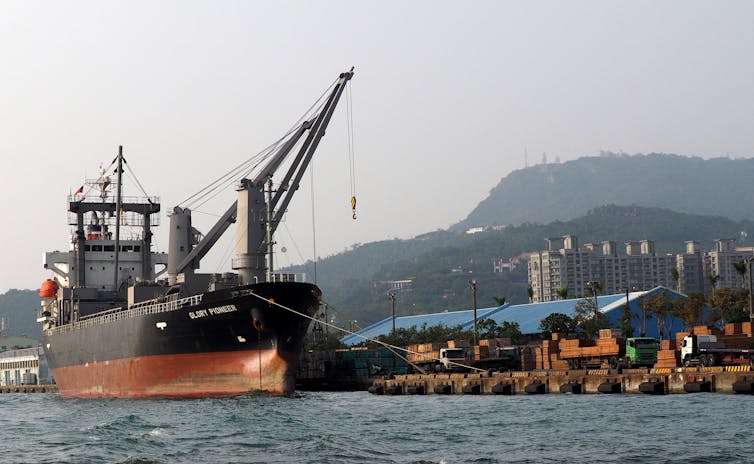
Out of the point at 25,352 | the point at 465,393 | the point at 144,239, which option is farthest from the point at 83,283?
the point at 25,352

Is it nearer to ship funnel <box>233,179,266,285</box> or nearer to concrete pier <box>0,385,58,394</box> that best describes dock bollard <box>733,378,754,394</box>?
ship funnel <box>233,179,266,285</box>

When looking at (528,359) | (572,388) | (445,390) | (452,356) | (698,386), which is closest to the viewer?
(698,386)

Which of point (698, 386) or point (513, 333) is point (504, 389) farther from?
point (513, 333)

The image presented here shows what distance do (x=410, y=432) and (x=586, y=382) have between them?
18.7 metres

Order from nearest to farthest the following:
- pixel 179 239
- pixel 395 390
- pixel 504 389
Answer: pixel 504 389 → pixel 395 390 → pixel 179 239

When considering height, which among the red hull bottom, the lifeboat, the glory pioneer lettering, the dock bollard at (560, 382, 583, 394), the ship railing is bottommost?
the dock bollard at (560, 382, 583, 394)

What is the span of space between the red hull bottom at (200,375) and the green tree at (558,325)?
157 feet

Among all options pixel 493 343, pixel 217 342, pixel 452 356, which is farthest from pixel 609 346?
pixel 217 342

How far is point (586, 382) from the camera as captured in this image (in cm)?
5212

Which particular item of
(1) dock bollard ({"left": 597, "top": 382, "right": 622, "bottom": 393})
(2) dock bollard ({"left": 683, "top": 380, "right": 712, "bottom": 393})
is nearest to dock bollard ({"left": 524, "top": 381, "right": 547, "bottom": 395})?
(1) dock bollard ({"left": 597, "top": 382, "right": 622, "bottom": 393})

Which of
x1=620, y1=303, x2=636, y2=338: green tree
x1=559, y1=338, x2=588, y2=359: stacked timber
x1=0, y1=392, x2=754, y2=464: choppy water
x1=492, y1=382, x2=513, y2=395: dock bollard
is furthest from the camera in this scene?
x1=620, y1=303, x2=636, y2=338: green tree

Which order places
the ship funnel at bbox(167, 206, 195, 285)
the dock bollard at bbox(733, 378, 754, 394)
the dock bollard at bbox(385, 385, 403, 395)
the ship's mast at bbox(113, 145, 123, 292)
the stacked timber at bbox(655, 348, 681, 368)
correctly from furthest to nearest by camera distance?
the ship's mast at bbox(113, 145, 123, 292) → the ship funnel at bbox(167, 206, 195, 285) → the dock bollard at bbox(385, 385, 403, 395) → the stacked timber at bbox(655, 348, 681, 368) → the dock bollard at bbox(733, 378, 754, 394)

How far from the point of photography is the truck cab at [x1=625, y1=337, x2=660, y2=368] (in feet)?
184

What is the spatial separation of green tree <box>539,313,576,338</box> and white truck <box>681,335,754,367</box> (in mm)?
46814
